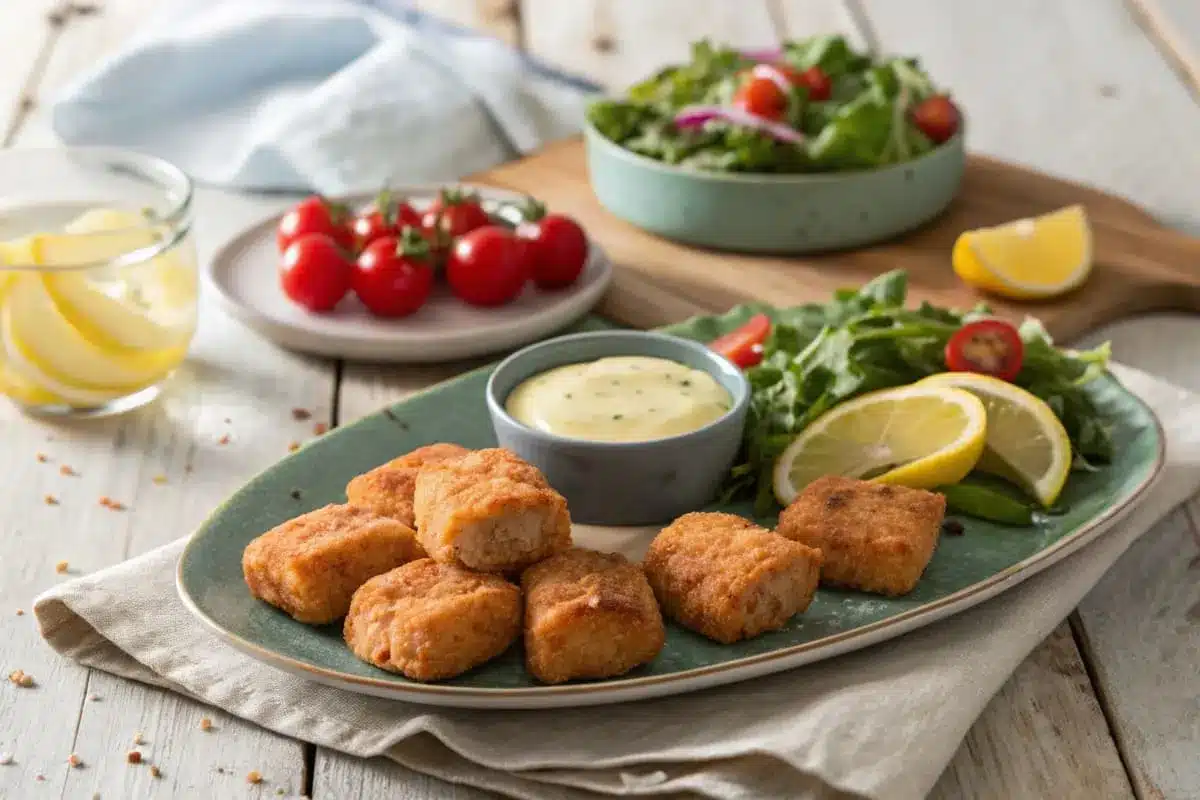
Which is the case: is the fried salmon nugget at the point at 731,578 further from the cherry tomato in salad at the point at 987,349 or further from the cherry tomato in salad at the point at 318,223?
the cherry tomato in salad at the point at 318,223

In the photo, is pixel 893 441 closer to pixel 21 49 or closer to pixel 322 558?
pixel 322 558

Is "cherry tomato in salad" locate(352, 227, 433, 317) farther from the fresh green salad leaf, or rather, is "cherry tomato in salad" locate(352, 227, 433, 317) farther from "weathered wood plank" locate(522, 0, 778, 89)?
"weathered wood plank" locate(522, 0, 778, 89)

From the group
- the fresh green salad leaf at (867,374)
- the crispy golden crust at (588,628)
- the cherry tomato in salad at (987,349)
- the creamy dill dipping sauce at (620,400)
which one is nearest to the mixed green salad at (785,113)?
the fresh green salad leaf at (867,374)

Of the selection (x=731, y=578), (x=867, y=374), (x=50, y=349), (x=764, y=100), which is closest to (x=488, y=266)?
(x=764, y=100)

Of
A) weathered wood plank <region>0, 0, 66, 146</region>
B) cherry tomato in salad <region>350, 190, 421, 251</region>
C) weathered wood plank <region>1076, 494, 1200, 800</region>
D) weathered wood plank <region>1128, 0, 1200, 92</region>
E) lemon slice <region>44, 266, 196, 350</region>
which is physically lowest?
weathered wood plank <region>0, 0, 66, 146</region>

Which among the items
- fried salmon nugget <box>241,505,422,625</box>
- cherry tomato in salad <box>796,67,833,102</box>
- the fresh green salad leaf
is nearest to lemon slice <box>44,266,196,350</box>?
fried salmon nugget <box>241,505,422,625</box>

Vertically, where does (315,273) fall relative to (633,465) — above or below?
below
